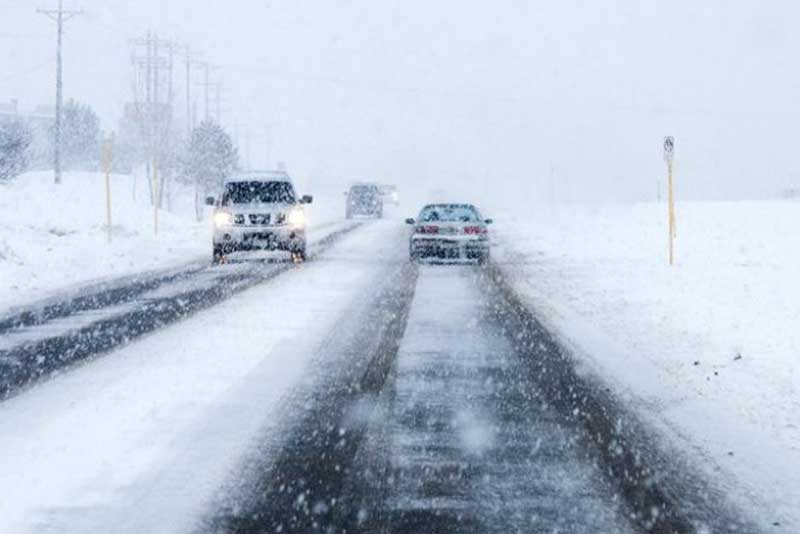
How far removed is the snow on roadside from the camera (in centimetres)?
533

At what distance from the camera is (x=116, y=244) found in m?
30.9

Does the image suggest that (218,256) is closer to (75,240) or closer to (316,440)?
(75,240)

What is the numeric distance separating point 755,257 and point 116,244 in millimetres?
17455

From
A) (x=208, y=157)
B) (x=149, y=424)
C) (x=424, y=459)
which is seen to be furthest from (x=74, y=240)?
(x=208, y=157)

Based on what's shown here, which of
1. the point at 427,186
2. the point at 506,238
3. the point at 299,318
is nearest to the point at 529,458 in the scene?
the point at 299,318

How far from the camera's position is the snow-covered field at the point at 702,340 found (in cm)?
655

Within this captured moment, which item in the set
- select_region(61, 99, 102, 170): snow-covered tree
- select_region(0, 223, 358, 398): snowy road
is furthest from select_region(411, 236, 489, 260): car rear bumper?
select_region(61, 99, 102, 170): snow-covered tree

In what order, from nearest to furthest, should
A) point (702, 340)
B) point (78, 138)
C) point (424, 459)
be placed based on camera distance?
point (424, 459), point (702, 340), point (78, 138)

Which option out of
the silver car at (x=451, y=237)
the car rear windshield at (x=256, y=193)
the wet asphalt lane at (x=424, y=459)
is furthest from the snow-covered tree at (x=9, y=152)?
the wet asphalt lane at (x=424, y=459)

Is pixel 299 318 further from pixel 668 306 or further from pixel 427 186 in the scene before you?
pixel 427 186

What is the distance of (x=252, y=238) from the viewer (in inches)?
977

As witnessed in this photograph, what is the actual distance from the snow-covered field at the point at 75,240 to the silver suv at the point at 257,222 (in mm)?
1367

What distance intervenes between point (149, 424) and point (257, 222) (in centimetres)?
1787

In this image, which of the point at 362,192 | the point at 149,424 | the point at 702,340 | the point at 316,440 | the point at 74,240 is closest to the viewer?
the point at 316,440
